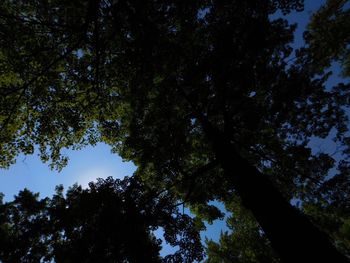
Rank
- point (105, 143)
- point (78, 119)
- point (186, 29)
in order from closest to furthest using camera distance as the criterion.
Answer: point (186, 29), point (78, 119), point (105, 143)

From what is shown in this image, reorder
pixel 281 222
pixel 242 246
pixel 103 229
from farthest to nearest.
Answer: pixel 242 246
pixel 103 229
pixel 281 222

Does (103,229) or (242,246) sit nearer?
(103,229)

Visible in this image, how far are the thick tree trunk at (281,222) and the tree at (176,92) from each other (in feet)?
0.17

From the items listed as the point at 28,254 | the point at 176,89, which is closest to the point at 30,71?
the point at 176,89

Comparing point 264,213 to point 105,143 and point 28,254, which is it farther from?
point 105,143

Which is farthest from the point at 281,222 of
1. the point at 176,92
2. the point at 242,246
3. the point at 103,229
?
the point at 242,246

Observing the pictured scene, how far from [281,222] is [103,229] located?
17.2ft

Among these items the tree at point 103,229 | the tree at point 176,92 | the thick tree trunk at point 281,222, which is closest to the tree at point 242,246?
the tree at point 176,92

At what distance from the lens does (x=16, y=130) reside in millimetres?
12344

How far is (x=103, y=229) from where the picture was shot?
8.25 m

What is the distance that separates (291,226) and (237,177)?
7.90ft

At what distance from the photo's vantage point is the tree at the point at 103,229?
8094 millimetres

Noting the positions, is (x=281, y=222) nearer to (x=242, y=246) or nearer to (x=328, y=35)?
(x=328, y=35)

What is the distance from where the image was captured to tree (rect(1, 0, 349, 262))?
29.1 feet
